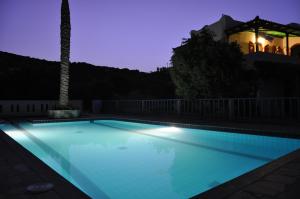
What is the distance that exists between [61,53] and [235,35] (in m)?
12.3

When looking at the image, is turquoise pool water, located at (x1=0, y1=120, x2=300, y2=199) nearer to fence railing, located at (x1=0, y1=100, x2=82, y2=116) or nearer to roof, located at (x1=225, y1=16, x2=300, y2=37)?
fence railing, located at (x1=0, y1=100, x2=82, y2=116)

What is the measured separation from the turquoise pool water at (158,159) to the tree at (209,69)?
13.3 feet

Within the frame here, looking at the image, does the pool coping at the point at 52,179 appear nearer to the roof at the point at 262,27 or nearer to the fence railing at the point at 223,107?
the fence railing at the point at 223,107

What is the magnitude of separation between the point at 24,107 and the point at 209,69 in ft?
39.2

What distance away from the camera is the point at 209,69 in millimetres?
10969

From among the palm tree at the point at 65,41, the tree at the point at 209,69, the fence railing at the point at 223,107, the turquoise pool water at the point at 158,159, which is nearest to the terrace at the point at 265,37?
the tree at the point at 209,69

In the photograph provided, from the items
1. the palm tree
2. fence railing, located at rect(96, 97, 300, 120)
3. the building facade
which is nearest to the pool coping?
fence railing, located at rect(96, 97, 300, 120)

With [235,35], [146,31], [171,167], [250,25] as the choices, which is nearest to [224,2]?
[235,35]

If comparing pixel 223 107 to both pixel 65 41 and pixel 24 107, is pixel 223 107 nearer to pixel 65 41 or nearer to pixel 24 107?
pixel 65 41

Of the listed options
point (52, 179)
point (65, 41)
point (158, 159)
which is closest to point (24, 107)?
point (65, 41)

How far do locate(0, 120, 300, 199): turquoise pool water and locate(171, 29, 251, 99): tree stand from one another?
Answer: 4.05 metres

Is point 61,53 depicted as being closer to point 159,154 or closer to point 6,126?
point 6,126

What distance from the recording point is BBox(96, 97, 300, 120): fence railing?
8.68m

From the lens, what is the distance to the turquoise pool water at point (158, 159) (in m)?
3.28
